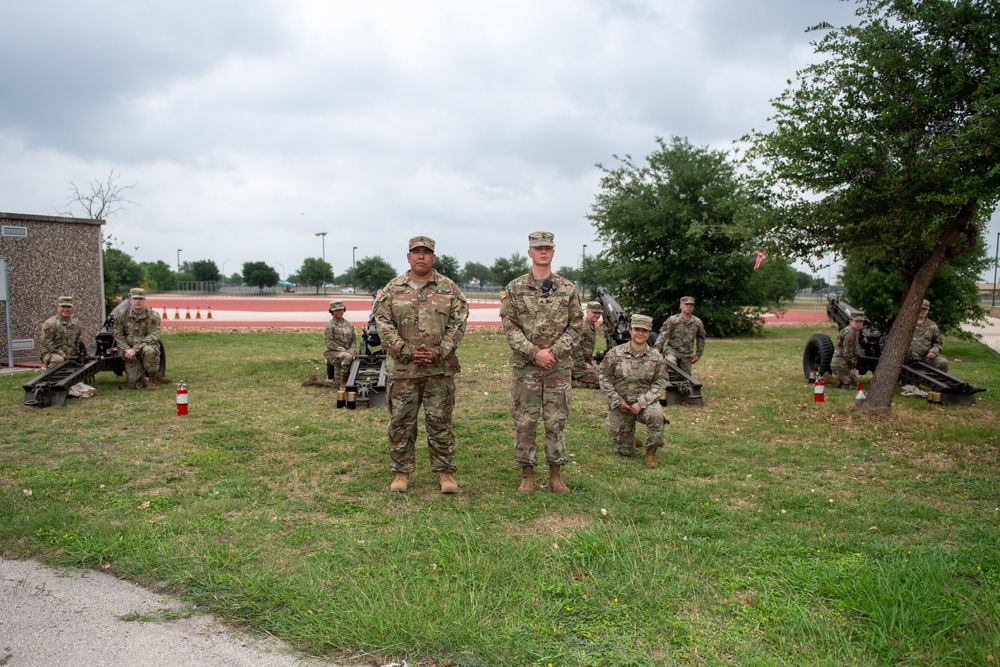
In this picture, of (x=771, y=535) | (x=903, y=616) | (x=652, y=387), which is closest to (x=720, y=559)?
(x=771, y=535)

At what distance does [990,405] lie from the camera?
10.1 meters

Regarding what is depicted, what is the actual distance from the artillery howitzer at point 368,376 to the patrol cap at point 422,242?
305cm

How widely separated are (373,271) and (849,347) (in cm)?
6230

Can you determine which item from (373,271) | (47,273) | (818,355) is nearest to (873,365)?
(818,355)

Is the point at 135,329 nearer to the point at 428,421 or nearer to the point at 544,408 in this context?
the point at 428,421

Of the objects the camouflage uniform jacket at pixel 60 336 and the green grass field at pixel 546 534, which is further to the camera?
the camouflage uniform jacket at pixel 60 336

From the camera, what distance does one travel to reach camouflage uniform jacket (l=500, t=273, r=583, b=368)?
19.1ft

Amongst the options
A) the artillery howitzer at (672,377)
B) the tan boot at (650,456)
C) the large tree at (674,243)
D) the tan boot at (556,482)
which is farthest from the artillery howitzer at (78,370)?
the large tree at (674,243)

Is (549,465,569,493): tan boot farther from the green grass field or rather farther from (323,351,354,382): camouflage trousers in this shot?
(323,351,354,382): camouflage trousers

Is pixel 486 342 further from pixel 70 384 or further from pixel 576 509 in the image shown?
pixel 576 509

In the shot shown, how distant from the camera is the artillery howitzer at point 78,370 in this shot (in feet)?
30.0

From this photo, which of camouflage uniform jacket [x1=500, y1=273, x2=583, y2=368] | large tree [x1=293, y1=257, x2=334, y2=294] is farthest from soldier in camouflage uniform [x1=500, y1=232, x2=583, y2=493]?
large tree [x1=293, y1=257, x2=334, y2=294]

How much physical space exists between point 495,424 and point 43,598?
5.30 m

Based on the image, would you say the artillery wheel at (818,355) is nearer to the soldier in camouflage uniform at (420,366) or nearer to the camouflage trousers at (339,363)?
the camouflage trousers at (339,363)
